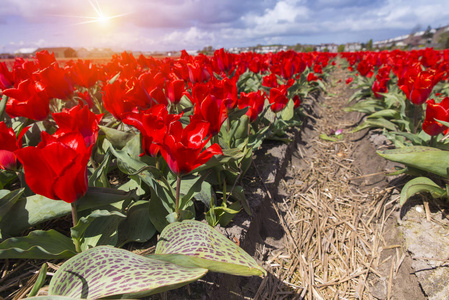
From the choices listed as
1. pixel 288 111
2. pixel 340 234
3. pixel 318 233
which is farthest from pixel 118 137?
pixel 288 111

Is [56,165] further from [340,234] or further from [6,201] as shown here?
[340,234]

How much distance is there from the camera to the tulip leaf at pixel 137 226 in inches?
61.6

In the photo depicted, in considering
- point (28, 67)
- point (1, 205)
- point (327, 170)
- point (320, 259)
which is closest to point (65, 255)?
point (1, 205)

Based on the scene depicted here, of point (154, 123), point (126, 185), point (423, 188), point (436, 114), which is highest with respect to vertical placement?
point (154, 123)

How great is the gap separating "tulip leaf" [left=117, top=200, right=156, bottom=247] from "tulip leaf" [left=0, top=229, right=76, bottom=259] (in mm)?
274

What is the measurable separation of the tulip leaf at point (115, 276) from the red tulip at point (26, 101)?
3.29 feet

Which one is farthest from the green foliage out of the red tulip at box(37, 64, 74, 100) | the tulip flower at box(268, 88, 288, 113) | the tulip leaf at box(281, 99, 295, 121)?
the tulip leaf at box(281, 99, 295, 121)

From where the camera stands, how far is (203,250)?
3.83 ft

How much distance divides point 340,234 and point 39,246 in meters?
2.27

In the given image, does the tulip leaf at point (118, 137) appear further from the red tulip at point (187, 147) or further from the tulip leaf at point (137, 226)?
the red tulip at point (187, 147)

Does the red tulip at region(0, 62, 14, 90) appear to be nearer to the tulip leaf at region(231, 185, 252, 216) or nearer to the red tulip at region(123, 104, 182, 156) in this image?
the red tulip at region(123, 104, 182, 156)

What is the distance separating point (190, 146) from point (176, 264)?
0.49 m

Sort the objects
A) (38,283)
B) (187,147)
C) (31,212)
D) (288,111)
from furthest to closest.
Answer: (288,111) < (31,212) < (187,147) < (38,283)

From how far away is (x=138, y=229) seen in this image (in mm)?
1589
